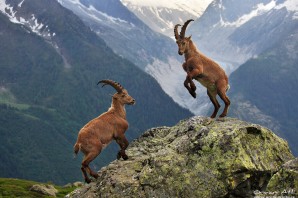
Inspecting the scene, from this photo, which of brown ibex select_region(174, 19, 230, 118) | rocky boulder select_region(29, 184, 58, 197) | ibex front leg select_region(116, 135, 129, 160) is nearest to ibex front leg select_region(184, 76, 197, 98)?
brown ibex select_region(174, 19, 230, 118)

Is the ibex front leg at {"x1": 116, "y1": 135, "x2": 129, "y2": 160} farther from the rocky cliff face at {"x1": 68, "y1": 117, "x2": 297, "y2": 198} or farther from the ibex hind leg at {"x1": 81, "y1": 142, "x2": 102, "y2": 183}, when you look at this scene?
the ibex hind leg at {"x1": 81, "y1": 142, "x2": 102, "y2": 183}

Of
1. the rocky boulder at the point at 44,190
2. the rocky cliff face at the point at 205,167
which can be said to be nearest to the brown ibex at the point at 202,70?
the rocky cliff face at the point at 205,167

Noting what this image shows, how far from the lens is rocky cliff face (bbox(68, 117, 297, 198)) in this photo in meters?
19.2

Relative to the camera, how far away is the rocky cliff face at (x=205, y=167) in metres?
19.2

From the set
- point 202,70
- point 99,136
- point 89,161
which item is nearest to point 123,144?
point 99,136

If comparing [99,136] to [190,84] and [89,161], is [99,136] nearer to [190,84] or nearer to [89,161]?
[89,161]

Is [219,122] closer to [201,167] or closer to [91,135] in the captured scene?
[201,167]

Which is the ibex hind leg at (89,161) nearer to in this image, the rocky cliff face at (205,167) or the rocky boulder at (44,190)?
the rocky cliff face at (205,167)

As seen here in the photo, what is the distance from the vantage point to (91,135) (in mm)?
21453

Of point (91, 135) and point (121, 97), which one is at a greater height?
point (121, 97)

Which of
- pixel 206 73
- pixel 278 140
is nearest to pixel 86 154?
pixel 206 73

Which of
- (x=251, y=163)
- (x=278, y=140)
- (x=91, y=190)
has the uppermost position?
(x=278, y=140)

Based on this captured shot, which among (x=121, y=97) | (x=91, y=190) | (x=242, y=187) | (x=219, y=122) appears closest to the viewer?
(x=242, y=187)

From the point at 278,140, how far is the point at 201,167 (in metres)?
4.57
